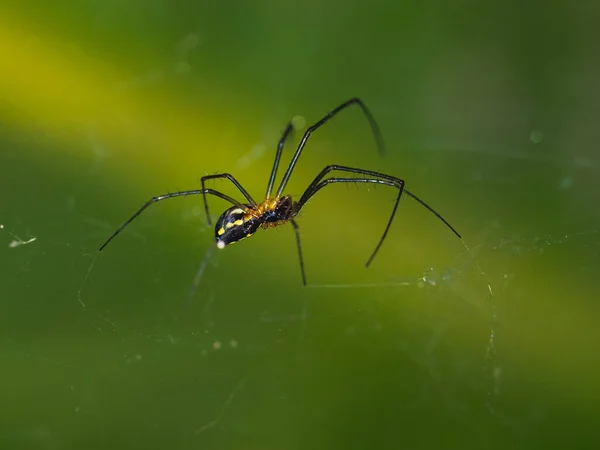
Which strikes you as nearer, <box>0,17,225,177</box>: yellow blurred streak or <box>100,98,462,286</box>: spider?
<box>100,98,462,286</box>: spider

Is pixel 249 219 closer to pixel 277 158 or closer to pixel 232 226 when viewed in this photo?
pixel 232 226

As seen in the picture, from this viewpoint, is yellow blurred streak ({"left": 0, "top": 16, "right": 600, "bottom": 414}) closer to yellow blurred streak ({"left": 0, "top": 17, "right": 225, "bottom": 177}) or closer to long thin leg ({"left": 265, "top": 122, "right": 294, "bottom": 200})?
yellow blurred streak ({"left": 0, "top": 17, "right": 225, "bottom": 177})

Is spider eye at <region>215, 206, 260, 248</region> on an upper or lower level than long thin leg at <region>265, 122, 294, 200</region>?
lower

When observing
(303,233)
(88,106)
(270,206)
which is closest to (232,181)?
(270,206)

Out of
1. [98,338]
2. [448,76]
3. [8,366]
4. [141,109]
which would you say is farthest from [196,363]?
[448,76]

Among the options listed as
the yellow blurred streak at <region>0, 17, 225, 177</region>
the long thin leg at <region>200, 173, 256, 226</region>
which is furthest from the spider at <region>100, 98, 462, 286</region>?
the yellow blurred streak at <region>0, 17, 225, 177</region>

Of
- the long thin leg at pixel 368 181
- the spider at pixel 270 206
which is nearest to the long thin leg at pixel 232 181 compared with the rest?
the spider at pixel 270 206

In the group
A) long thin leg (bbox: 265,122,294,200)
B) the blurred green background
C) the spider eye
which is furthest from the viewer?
long thin leg (bbox: 265,122,294,200)
